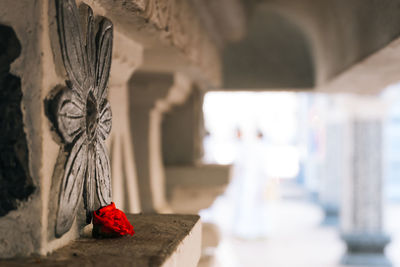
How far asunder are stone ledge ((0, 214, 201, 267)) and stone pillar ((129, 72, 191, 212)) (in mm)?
1218

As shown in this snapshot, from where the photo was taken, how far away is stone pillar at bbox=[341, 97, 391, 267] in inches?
214

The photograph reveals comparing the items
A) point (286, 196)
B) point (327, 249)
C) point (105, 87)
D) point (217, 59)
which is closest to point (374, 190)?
point (327, 249)

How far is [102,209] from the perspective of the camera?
106cm

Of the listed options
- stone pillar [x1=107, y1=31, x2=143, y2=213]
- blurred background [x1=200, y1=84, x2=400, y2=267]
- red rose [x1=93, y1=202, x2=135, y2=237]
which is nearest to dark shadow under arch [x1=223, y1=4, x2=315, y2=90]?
blurred background [x1=200, y1=84, x2=400, y2=267]

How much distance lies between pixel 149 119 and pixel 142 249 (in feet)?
5.36

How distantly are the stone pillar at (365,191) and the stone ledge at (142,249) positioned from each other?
4.63m

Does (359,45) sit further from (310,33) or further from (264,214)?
(264,214)

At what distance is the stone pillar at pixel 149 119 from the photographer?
234 cm

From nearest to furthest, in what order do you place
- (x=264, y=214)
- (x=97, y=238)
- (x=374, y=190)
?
(x=97, y=238)
(x=374, y=190)
(x=264, y=214)

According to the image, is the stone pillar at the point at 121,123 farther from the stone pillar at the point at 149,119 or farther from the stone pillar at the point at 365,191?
the stone pillar at the point at 365,191

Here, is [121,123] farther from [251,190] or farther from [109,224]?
[251,190]

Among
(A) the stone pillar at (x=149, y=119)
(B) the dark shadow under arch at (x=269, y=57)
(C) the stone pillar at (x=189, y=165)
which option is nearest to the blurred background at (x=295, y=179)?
(C) the stone pillar at (x=189, y=165)

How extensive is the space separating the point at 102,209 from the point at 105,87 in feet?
0.95

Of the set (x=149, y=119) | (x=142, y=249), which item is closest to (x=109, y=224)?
(x=142, y=249)
